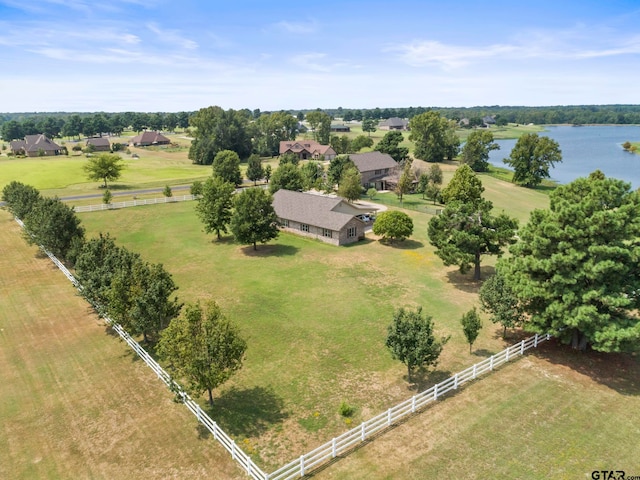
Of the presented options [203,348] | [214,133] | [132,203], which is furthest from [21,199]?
[214,133]

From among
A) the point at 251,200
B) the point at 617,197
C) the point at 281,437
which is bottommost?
the point at 281,437

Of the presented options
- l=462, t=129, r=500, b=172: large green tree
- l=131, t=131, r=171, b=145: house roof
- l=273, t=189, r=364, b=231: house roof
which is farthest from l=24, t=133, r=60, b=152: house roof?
l=462, t=129, r=500, b=172: large green tree

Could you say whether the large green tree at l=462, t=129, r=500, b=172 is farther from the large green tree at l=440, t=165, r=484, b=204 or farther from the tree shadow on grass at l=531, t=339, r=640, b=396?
the tree shadow on grass at l=531, t=339, r=640, b=396

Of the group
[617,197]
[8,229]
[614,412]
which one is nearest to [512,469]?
[614,412]

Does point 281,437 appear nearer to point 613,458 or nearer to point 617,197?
point 613,458

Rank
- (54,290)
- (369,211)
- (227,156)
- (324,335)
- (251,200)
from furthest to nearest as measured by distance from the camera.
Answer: (227,156), (369,211), (251,200), (54,290), (324,335)

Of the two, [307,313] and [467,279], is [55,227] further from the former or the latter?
[467,279]

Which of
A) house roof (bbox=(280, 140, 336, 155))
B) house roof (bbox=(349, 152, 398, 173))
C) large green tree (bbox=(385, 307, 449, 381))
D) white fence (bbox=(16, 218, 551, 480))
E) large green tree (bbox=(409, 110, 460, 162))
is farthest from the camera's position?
house roof (bbox=(280, 140, 336, 155))
